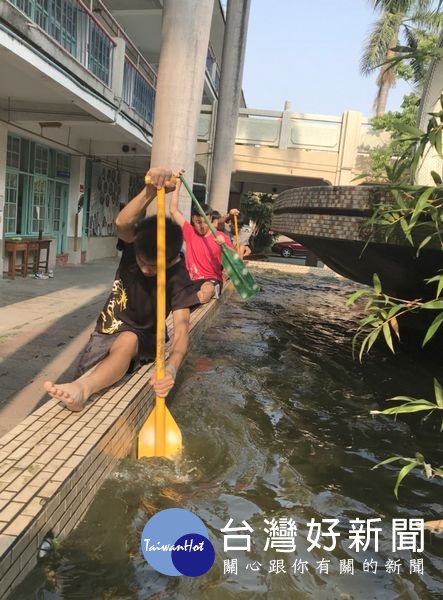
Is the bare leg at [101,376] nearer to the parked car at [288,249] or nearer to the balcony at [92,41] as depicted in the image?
the balcony at [92,41]

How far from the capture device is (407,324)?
22.1ft

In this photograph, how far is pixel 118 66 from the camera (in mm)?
9469

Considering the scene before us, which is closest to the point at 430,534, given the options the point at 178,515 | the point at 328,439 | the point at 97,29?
the point at 328,439

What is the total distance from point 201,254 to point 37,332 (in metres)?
2.09

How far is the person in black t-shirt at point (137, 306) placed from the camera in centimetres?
310

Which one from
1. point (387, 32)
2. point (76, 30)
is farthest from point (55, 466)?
point (387, 32)

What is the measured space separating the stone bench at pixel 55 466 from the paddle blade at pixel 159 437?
99mm

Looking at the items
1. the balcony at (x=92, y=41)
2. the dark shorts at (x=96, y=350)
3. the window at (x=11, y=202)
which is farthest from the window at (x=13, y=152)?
the dark shorts at (x=96, y=350)

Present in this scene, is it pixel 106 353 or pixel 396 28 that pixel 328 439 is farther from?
pixel 396 28

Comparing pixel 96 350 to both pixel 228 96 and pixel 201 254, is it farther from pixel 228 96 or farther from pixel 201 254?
pixel 228 96

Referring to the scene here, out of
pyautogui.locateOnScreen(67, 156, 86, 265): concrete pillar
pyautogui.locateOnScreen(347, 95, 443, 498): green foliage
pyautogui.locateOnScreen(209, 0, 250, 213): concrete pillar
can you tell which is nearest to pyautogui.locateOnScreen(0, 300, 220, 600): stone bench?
pyautogui.locateOnScreen(347, 95, 443, 498): green foliage

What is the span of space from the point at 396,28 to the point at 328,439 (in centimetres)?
2623

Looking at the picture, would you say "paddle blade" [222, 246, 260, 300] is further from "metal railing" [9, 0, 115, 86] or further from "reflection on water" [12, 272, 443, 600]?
"metal railing" [9, 0, 115, 86]

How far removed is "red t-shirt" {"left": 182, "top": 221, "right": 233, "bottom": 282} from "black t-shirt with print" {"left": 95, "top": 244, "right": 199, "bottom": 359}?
9.83 feet
